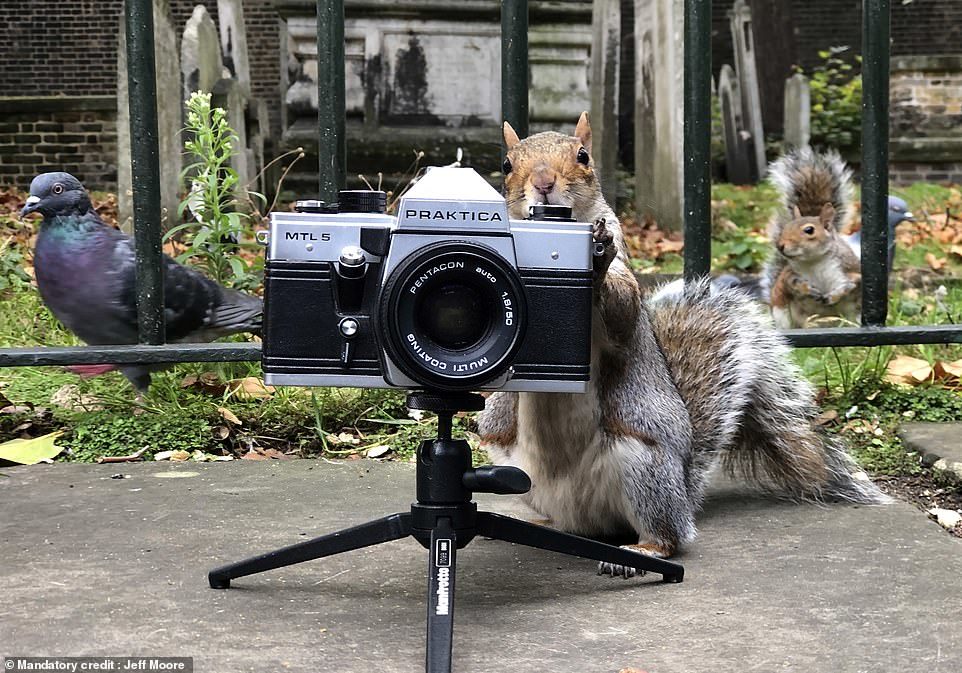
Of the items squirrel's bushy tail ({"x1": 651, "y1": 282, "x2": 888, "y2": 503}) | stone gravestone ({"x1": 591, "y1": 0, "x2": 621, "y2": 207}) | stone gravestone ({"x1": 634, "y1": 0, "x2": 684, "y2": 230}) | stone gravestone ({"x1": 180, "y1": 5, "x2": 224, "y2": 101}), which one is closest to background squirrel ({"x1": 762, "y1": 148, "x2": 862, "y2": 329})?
squirrel's bushy tail ({"x1": 651, "y1": 282, "x2": 888, "y2": 503})

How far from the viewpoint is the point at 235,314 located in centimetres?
351

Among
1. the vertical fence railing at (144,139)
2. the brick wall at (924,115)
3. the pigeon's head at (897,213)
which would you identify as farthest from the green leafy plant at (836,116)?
the vertical fence railing at (144,139)

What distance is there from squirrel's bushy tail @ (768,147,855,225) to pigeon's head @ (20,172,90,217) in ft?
9.51

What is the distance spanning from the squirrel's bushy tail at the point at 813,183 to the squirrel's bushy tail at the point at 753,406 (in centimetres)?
243

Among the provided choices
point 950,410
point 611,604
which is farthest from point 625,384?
point 950,410

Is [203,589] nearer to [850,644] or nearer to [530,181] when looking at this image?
[530,181]

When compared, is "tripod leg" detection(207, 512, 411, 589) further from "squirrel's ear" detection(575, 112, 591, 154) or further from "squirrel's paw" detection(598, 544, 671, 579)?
"squirrel's ear" detection(575, 112, 591, 154)

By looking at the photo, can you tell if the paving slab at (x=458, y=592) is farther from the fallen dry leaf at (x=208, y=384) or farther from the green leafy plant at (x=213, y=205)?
the green leafy plant at (x=213, y=205)

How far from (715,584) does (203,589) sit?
2.85 ft

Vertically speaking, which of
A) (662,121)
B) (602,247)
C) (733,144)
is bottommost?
(602,247)

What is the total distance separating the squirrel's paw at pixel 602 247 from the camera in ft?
5.90

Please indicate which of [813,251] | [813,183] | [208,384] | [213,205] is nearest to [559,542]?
[208,384]

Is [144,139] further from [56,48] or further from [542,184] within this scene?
[56,48]

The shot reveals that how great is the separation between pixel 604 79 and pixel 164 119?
3.67 metres
